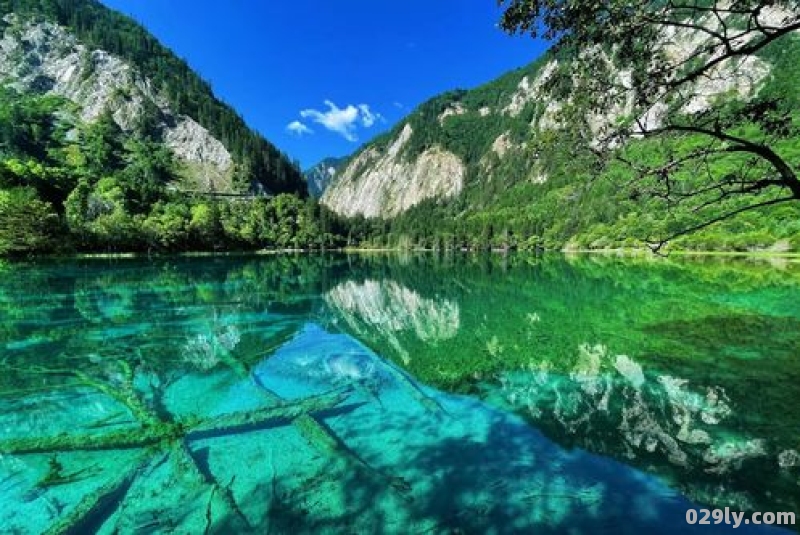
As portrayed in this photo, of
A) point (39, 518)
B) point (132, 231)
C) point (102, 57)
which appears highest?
point (102, 57)

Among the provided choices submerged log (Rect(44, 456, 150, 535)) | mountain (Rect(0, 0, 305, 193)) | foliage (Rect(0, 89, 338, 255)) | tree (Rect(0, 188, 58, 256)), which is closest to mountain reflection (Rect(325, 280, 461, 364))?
submerged log (Rect(44, 456, 150, 535))

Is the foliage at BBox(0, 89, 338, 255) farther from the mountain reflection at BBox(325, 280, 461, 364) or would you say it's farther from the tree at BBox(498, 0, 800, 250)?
the tree at BBox(498, 0, 800, 250)

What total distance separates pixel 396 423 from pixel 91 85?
232237mm

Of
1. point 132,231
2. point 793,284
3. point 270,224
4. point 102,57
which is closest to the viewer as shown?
point 793,284

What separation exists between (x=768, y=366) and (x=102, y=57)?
832 feet

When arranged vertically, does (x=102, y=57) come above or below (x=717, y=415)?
above

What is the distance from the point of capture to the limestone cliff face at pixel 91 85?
180125 mm

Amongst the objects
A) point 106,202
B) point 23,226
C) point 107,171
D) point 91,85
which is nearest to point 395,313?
point 23,226

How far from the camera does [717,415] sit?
1291 cm

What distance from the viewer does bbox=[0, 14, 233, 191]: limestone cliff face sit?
180125 mm

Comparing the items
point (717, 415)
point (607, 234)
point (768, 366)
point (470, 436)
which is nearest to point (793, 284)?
point (768, 366)

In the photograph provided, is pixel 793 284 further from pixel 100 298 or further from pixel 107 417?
pixel 100 298

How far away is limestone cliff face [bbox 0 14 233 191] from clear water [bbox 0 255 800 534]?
169182 millimetres

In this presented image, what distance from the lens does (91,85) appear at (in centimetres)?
18750
